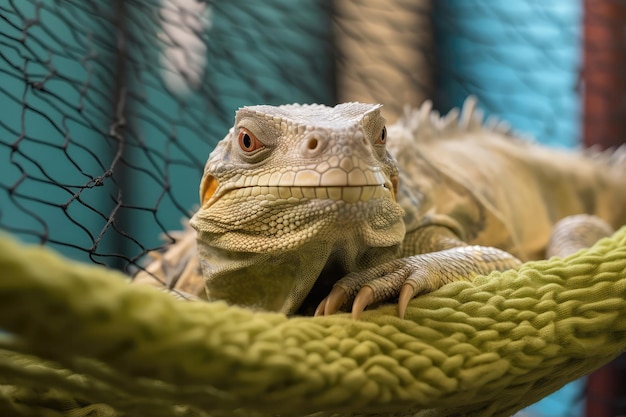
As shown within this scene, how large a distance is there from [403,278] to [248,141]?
0.55 metres

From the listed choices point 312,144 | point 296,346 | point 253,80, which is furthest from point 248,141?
point 253,80

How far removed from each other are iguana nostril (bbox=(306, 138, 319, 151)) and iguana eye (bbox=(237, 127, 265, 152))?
20 cm

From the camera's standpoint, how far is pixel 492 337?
148cm

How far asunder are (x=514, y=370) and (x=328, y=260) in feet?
1.74

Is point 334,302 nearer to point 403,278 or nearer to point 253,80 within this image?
point 403,278

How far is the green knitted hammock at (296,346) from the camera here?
95cm

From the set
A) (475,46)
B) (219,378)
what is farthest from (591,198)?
(219,378)

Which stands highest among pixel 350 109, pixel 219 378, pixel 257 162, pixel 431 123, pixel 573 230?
pixel 431 123

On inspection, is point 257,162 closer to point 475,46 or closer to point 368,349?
point 368,349

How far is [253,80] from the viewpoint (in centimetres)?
334

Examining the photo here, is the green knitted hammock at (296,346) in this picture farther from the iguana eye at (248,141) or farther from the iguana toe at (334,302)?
the iguana eye at (248,141)

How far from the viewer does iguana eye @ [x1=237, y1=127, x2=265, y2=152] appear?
1.71 meters

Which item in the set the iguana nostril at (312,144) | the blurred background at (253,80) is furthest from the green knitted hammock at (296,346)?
the blurred background at (253,80)

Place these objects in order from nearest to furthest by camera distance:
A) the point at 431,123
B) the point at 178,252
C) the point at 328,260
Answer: the point at 328,260 < the point at 178,252 < the point at 431,123
